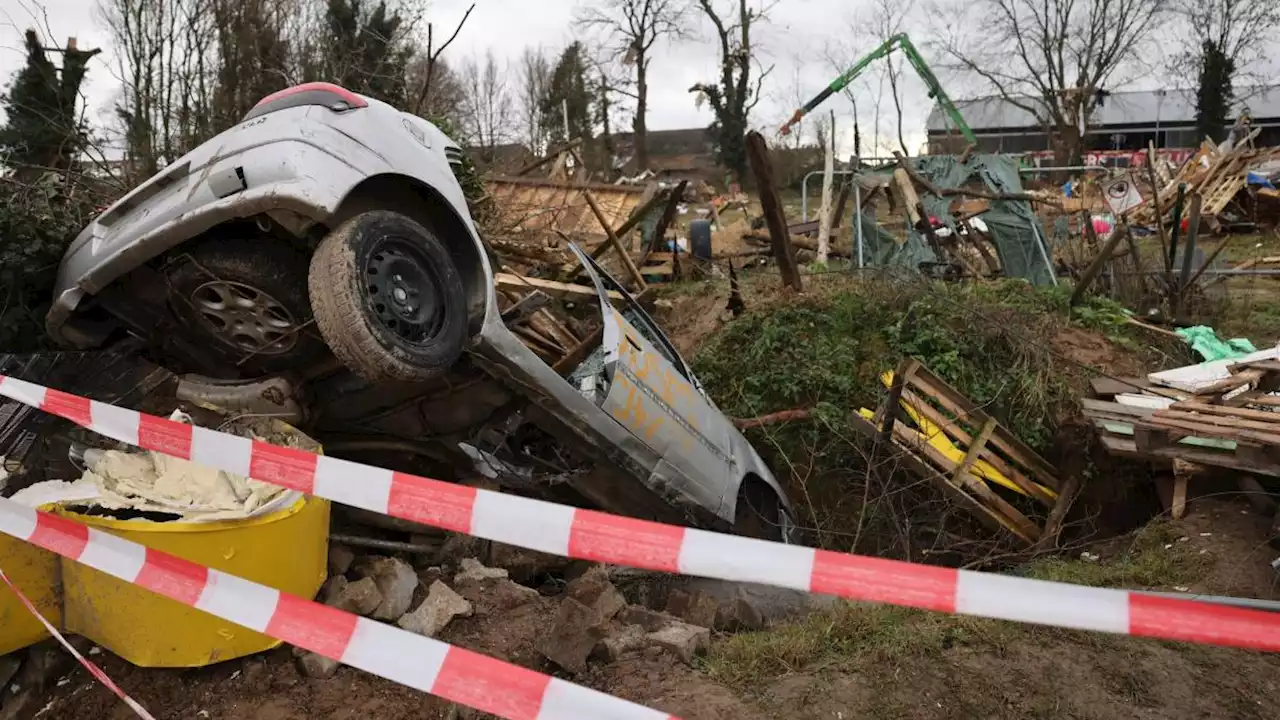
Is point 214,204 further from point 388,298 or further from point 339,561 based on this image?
point 339,561

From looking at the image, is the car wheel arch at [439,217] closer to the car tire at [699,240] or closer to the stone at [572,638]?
the stone at [572,638]

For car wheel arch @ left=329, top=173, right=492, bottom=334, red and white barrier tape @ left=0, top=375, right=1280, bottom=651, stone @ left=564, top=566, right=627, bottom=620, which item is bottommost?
stone @ left=564, top=566, right=627, bottom=620

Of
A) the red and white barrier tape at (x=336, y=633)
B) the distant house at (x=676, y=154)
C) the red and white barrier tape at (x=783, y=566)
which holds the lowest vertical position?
the red and white barrier tape at (x=336, y=633)

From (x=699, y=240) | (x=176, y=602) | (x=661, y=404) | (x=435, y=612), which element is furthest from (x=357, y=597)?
(x=699, y=240)

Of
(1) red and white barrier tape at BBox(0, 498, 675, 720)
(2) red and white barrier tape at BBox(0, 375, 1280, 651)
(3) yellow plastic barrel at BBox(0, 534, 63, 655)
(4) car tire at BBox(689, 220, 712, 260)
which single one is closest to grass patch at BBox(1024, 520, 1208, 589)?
(2) red and white barrier tape at BBox(0, 375, 1280, 651)

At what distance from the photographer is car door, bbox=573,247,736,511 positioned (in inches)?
173

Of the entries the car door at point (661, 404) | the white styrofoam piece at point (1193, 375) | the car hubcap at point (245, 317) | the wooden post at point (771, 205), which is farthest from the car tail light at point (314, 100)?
the white styrofoam piece at point (1193, 375)

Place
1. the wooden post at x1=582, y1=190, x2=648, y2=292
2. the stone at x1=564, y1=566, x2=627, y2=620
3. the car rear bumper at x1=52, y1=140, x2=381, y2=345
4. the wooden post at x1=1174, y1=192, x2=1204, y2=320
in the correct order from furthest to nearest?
the wooden post at x1=582, y1=190, x2=648, y2=292
the wooden post at x1=1174, y1=192, x2=1204, y2=320
the stone at x1=564, y1=566, x2=627, y2=620
the car rear bumper at x1=52, y1=140, x2=381, y2=345

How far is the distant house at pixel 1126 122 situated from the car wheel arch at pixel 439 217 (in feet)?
151

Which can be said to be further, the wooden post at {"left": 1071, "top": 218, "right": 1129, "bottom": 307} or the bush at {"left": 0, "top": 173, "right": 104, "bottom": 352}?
the wooden post at {"left": 1071, "top": 218, "right": 1129, "bottom": 307}

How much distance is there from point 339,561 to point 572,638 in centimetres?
121

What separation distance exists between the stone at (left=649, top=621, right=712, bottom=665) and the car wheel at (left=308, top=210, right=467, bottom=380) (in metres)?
1.42

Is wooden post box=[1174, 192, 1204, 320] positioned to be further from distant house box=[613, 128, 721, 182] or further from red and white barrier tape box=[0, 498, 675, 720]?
distant house box=[613, 128, 721, 182]

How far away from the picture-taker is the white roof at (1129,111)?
4820 centimetres
